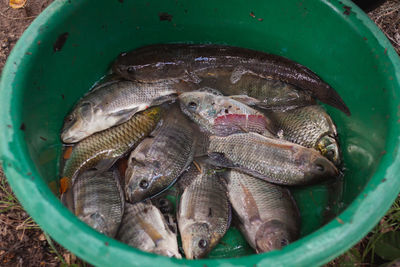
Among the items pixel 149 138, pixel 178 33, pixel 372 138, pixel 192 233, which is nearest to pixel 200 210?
pixel 192 233

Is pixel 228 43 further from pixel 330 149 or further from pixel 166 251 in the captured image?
pixel 166 251

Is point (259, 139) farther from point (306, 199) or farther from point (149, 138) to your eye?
point (149, 138)

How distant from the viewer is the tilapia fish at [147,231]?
2008mm

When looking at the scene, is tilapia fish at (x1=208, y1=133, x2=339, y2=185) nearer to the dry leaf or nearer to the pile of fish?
the pile of fish

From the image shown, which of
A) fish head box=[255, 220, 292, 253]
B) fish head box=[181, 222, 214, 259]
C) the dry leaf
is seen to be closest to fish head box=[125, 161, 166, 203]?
fish head box=[181, 222, 214, 259]

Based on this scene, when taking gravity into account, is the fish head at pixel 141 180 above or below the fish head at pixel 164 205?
above

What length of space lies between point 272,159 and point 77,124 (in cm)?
125

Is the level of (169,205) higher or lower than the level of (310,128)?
lower

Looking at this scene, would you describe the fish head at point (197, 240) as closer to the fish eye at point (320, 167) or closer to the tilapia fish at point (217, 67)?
the fish eye at point (320, 167)

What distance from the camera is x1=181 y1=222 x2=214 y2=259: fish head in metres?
2.05

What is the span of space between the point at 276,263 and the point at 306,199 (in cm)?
112

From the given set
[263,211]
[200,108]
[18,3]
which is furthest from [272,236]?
[18,3]

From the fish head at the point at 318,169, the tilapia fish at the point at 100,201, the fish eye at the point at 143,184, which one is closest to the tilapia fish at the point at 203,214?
the fish eye at the point at 143,184

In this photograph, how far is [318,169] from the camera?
87.4 inches
